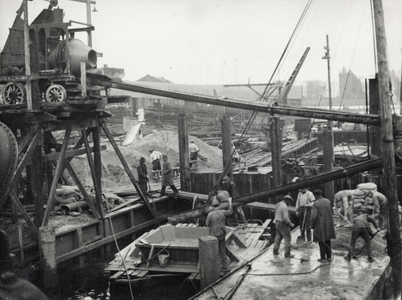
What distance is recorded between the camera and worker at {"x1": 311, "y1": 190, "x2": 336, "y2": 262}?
912cm

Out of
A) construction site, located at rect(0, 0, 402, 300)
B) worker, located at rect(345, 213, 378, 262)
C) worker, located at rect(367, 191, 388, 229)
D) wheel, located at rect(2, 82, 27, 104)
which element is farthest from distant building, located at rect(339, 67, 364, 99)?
worker, located at rect(345, 213, 378, 262)

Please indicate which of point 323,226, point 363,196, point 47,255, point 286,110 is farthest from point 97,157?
point 363,196

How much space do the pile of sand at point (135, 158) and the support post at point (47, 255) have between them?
35.3ft


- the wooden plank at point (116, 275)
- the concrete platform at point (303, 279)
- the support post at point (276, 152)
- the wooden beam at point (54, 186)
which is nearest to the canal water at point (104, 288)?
the wooden plank at point (116, 275)

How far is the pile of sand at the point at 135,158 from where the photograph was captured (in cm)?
2306

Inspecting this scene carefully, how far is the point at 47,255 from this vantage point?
10680 mm

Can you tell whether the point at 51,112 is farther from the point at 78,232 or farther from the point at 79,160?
the point at 79,160

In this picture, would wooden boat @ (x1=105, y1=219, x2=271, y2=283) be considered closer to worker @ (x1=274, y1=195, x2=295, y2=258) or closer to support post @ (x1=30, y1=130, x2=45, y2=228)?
worker @ (x1=274, y1=195, x2=295, y2=258)

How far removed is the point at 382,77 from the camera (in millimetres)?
7266

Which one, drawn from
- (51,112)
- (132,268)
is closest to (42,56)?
(51,112)

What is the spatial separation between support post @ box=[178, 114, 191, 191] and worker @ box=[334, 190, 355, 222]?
6761 millimetres

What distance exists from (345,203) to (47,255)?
25.3 ft

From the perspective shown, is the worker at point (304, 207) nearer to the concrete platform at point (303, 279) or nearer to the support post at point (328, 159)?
the concrete platform at point (303, 279)

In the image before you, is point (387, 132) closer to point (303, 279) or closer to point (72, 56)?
point (303, 279)
